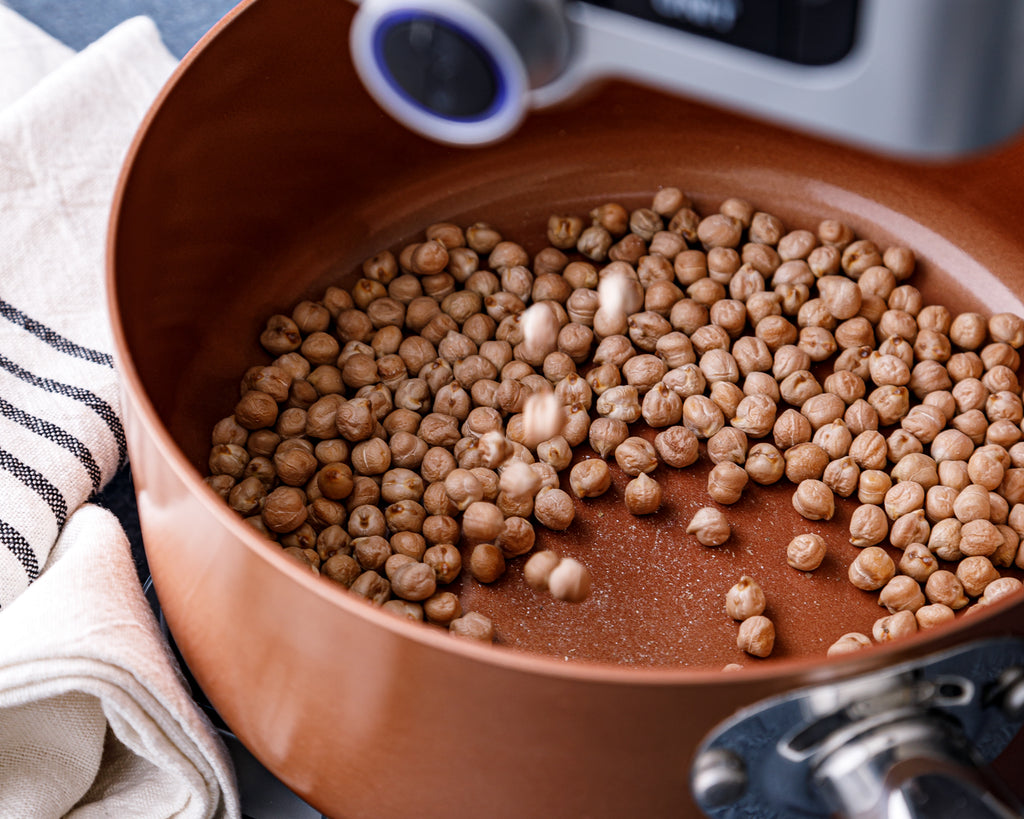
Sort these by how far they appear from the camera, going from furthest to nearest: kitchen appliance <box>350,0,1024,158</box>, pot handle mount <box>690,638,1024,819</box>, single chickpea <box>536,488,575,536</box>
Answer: single chickpea <box>536,488,575,536</box>
pot handle mount <box>690,638,1024,819</box>
kitchen appliance <box>350,0,1024,158</box>

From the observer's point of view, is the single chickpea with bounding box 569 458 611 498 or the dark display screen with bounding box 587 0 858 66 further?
the single chickpea with bounding box 569 458 611 498

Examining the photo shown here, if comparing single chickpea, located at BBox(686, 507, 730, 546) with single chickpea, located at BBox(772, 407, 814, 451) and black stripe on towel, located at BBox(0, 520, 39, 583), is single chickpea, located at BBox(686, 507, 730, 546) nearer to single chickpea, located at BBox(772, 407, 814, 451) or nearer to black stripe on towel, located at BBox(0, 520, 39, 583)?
single chickpea, located at BBox(772, 407, 814, 451)

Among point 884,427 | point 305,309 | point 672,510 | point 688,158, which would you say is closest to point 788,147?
point 688,158

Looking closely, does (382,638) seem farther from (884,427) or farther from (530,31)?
(884,427)

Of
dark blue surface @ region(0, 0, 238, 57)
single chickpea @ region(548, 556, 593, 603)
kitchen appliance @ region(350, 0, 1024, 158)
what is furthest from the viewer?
dark blue surface @ region(0, 0, 238, 57)

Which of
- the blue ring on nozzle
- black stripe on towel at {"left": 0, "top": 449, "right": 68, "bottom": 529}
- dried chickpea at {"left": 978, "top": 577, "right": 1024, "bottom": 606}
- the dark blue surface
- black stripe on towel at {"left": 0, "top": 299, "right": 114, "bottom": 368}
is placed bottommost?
dried chickpea at {"left": 978, "top": 577, "right": 1024, "bottom": 606}

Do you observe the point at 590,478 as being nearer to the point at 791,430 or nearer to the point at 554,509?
the point at 554,509

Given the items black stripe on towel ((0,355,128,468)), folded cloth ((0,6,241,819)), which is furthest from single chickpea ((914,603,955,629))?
black stripe on towel ((0,355,128,468))
